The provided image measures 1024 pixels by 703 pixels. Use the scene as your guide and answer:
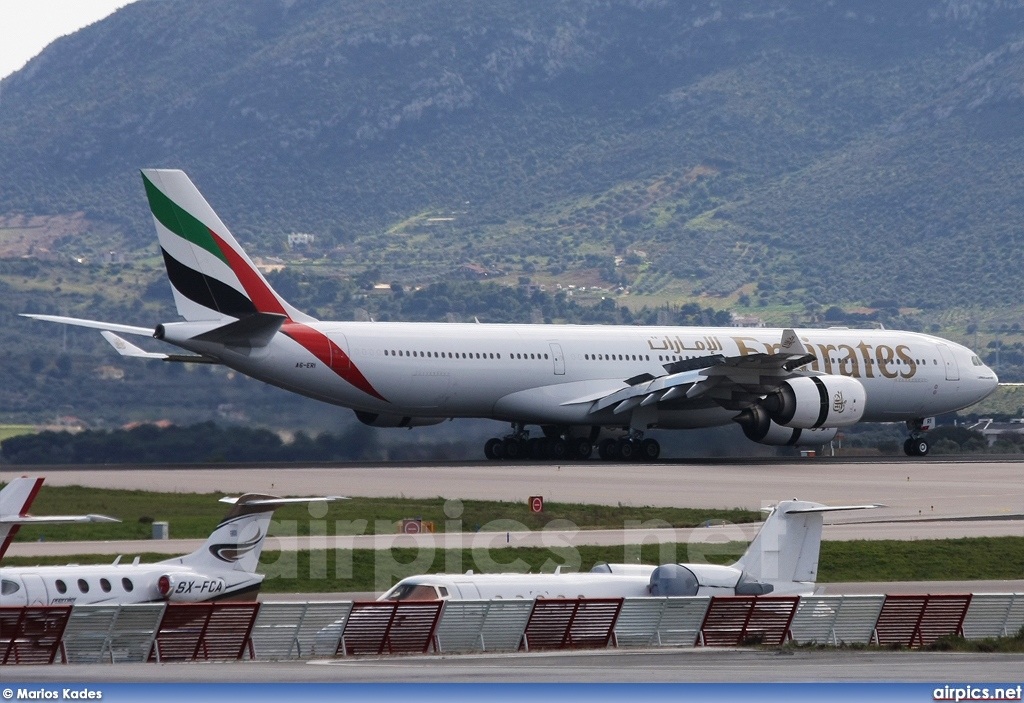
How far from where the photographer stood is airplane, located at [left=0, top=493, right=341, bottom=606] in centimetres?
2355

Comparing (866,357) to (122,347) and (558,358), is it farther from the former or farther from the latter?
(122,347)

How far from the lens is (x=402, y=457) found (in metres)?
51.6

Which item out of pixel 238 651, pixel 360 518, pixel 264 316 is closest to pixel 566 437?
pixel 264 316

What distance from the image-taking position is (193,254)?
4506cm

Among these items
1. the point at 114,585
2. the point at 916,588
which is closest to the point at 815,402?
the point at 916,588

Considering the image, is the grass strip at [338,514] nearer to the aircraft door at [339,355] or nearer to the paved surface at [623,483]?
the paved surface at [623,483]

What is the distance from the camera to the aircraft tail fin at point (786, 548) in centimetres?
2730

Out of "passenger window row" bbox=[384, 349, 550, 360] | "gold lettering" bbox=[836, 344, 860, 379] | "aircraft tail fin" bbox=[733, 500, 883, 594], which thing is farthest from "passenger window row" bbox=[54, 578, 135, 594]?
"gold lettering" bbox=[836, 344, 860, 379]

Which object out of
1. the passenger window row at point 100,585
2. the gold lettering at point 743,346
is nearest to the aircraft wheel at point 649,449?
the gold lettering at point 743,346

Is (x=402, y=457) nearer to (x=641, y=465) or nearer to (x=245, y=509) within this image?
(x=641, y=465)

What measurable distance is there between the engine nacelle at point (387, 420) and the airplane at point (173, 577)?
22030 mm

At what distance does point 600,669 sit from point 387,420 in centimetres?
3032

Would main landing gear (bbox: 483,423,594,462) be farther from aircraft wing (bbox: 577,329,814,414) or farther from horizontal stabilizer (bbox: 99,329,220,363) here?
horizontal stabilizer (bbox: 99,329,220,363)

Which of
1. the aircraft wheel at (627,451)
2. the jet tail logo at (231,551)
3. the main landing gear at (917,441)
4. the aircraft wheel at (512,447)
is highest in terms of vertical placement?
the jet tail logo at (231,551)
